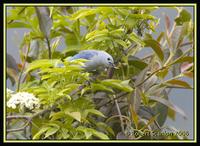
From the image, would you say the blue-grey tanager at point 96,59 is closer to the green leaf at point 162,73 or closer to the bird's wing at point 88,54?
the bird's wing at point 88,54

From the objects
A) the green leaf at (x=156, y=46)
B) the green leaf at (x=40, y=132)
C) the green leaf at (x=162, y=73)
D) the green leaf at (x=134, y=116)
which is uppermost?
the green leaf at (x=156, y=46)

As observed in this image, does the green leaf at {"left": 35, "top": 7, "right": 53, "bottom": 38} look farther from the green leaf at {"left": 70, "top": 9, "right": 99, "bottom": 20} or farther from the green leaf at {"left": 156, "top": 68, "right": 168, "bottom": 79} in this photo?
the green leaf at {"left": 156, "top": 68, "right": 168, "bottom": 79}

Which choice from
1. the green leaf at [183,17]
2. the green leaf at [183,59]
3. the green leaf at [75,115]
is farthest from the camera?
the green leaf at [183,17]

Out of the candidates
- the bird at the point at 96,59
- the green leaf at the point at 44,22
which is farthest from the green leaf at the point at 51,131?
the green leaf at the point at 44,22

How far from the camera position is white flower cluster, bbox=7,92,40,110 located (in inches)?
39.1

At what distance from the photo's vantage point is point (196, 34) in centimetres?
110

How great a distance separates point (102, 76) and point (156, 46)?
0.45 ft

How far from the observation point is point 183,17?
118cm

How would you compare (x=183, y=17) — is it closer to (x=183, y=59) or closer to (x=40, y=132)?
(x=183, y=59)

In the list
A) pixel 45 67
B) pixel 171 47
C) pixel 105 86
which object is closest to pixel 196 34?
pixel 171 47

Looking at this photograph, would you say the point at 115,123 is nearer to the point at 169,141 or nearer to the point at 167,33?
the point at 169,141

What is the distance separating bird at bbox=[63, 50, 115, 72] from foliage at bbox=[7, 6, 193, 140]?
0.06 feet

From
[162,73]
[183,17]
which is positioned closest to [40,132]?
[162,73]

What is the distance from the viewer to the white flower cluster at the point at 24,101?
99cm
